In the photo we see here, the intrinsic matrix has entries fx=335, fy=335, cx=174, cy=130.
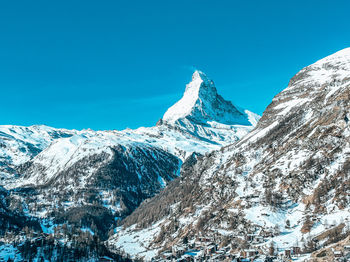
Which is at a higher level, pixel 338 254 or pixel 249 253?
pixel 249 253

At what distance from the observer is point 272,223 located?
192 metres

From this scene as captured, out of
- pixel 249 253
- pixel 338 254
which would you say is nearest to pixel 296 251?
pixel 249 253

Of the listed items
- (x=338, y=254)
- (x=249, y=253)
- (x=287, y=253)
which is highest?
(x=249, y=253)

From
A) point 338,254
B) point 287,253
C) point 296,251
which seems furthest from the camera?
point 296,251

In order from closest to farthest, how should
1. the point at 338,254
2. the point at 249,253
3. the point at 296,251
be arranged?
the point at 338,254 → the point at 296,251 → the point at 249,253

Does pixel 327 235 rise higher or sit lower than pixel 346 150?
lower

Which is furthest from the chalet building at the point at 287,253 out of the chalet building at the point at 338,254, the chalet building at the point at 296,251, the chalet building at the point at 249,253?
the chalet building at the point at 338,254

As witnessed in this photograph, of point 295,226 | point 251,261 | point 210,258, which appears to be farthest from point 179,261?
point 295,226

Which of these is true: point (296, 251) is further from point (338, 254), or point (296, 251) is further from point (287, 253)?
point (338, 254)

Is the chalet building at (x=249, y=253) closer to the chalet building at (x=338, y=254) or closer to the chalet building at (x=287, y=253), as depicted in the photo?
the chalet building at (x=287, y=253)

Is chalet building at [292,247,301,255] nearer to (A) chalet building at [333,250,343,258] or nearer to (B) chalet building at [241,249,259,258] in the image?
(B) chalet building at [241,249,259,258]

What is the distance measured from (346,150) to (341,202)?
38466 millimetres

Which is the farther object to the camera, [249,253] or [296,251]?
[249,253]

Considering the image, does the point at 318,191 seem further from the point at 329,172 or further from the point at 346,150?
the point at 346,150
